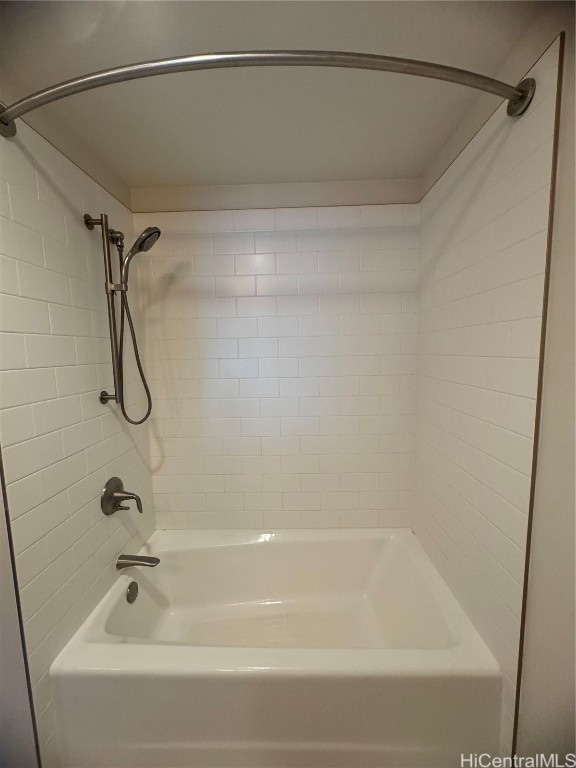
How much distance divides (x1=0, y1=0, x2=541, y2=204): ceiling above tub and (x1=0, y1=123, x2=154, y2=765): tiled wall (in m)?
0.19

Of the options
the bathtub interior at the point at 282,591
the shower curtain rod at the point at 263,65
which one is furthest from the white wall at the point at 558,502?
the bathtub interior at the point at 282,591

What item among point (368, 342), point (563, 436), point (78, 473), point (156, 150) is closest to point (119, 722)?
point (78, 473)

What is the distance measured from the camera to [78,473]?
43.8 inches

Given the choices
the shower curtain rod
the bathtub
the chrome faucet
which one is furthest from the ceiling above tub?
the bathtub

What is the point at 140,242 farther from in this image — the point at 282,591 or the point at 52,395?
the point at 282,591

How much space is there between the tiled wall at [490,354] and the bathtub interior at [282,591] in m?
0.31

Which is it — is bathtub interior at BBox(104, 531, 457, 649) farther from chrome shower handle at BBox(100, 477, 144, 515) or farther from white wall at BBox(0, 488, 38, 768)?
white wall at BBox(0, 488, 38, 768)

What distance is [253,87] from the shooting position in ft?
3.14

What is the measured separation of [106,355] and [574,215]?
155 cm

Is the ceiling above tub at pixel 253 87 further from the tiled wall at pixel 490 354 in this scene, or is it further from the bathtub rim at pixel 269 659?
the bathtub rim at pixel 269 659

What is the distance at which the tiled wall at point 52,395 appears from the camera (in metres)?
0.87

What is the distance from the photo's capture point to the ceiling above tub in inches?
29.5

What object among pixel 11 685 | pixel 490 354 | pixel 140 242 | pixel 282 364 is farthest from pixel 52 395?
pixel 490 354
